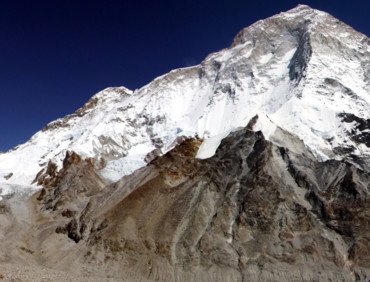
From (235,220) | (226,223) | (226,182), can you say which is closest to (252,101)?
(226,182)

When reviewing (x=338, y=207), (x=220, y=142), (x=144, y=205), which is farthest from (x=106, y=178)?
(x=338, y=207)

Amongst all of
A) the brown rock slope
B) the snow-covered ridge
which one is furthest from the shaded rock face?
the snow-covered ridge

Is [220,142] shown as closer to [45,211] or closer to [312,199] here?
[312,199]

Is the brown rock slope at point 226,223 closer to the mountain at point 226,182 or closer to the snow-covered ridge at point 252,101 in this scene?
the mountain at point 226,182

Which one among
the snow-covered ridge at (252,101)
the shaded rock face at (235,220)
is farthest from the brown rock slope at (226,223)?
the snow-covered ridge at (252,101)

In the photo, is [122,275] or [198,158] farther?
[198,158]

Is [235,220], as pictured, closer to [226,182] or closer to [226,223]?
[226,223]
